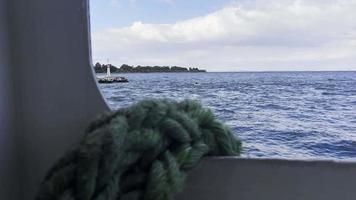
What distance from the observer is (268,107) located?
2.67 meters

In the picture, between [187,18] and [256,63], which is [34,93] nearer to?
[187,18]

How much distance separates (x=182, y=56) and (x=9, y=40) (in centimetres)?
115

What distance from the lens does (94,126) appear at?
69 centimetres

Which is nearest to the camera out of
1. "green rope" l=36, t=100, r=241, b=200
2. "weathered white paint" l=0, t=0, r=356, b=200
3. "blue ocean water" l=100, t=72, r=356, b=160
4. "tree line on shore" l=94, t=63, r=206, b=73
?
"green rope" l=36, t=100, r=241, b=200

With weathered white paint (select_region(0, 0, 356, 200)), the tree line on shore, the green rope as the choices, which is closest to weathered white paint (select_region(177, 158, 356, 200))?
the green rope

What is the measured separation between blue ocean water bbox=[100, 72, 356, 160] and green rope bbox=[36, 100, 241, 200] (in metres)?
0.12

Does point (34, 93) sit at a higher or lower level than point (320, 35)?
lower

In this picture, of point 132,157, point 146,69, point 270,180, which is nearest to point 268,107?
point 146,69

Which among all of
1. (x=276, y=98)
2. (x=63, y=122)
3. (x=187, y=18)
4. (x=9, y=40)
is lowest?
(x=276, y=98)

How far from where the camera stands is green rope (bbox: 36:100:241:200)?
57cm

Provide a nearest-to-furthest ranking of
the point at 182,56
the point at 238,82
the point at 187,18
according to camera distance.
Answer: the point at 187,18
the point at 182,56
the point at 238,82

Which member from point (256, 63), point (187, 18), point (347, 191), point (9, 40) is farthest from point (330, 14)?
point (9, 40)

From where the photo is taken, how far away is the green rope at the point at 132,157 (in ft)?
1.88

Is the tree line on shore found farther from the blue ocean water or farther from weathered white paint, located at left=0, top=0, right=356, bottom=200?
weathered white paint, located at left=0, top=0, right=356, bottom=200
